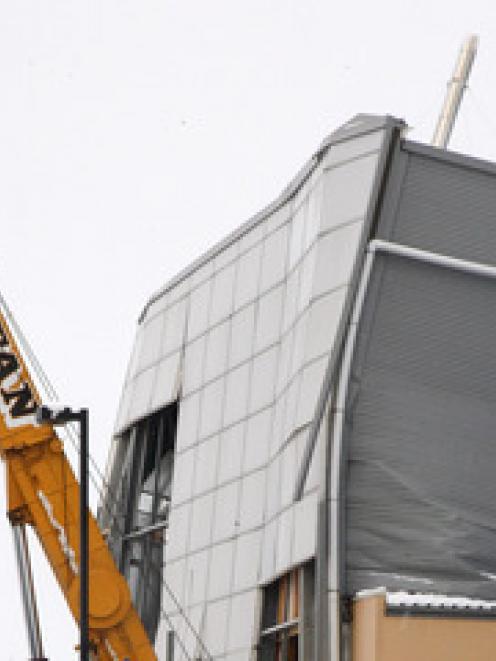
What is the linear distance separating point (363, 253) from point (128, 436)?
16.4 metres

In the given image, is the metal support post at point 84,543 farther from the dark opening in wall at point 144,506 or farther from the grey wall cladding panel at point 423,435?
the dark opening in wall at point 144,506

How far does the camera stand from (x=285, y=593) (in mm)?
36562

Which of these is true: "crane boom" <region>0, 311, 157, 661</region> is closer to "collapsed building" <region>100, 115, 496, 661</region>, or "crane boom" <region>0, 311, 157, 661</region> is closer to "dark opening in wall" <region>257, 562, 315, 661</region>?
"dark opening in wall" <region>257, 562, 315, 661</region>

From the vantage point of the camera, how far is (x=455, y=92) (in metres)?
47.7

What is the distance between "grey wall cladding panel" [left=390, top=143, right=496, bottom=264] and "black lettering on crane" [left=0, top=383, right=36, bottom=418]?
9.63 m

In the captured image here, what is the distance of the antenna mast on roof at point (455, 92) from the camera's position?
154ft

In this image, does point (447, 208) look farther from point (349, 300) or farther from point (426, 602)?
point (426, 602)

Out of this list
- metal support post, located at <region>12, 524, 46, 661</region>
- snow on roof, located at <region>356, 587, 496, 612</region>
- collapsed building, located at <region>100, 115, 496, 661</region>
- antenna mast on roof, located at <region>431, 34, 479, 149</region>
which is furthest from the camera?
antenna mast on roof, located at <region>431, 34, 479, 149</region>

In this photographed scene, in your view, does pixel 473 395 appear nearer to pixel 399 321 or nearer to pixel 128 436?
pixel 399 321

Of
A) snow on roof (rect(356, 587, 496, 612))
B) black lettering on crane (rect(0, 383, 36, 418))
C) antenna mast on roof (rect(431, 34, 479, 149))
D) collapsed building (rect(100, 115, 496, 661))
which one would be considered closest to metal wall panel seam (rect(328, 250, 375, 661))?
collapsed building (rect(100, 115, 496, 661))

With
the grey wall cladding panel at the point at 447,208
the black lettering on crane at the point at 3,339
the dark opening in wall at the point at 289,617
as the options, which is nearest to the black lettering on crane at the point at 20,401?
the black lettering on crane at the point at 3,339

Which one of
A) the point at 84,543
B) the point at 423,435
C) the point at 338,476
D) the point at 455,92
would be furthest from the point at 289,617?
the point at 455,92

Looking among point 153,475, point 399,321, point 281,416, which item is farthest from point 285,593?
point 153,475

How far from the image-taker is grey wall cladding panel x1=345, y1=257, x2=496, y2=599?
1368 inches
